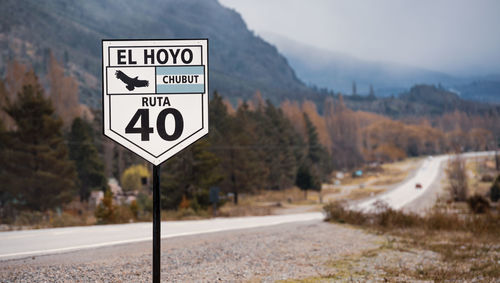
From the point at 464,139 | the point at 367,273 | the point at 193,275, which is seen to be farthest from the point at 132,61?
the point at 464,139

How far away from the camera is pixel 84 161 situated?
49.6 meters

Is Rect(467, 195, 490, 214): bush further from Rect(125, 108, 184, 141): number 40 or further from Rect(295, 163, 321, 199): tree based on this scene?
Rect(295, 163, 321, 199): tree

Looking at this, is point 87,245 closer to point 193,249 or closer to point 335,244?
point 193,249

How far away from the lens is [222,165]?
174 feet

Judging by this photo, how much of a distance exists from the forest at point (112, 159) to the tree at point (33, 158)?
8 centimetres

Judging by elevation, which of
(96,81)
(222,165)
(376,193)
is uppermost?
(96,81)

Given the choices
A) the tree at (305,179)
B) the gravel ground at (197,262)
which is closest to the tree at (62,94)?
the tree at (305,179)

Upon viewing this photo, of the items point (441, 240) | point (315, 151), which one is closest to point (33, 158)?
point (441, 240)

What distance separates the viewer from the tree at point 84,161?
4947 cm

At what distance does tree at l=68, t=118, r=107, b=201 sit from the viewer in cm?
→ 4947

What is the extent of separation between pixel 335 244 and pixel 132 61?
23.7 ft

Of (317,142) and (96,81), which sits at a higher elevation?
(96,81)

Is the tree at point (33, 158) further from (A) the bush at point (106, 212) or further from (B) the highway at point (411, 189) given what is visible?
(B) the highway at point (411, 189)

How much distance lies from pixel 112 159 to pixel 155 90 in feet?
211
